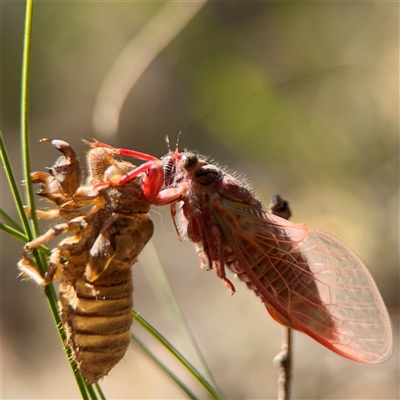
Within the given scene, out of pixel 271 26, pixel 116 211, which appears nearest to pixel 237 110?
pixel 271 26

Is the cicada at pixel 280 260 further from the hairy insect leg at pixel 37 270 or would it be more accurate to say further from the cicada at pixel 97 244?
the hairy insect leg at pixel 37 270

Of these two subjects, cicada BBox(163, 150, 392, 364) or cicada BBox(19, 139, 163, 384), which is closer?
cicada BBox(19, 139, 163, 384)

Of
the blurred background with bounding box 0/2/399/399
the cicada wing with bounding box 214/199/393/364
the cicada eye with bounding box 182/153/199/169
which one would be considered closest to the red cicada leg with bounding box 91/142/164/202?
the cicada eye with bounding box 182/153/199/169

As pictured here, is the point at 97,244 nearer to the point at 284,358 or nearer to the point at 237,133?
the point at 284,358

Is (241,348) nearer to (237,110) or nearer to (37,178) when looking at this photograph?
(237,110)

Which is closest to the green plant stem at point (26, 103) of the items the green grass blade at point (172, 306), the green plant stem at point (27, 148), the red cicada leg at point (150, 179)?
the green plant stem at point (27, 148)

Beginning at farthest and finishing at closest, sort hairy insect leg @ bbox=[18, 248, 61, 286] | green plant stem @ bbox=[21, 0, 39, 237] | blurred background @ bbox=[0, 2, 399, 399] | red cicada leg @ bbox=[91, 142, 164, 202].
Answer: blurred background @ bbox=[0, 2, 399, 399] → red cicada leg @ bbox=[91, 142, 164, 202] → hairy insect leg @ bbox=[18, 248, 61, 286] → green plant stem @ bbox=[21, 0, 39, 237]

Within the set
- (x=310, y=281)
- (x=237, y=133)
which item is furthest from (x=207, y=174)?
(x=237, y=133)

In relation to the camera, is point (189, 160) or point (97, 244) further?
point (189, 160)

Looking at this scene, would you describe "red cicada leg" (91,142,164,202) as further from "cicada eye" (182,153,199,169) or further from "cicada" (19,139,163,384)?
"cicada eye" (182,153,199,169)
